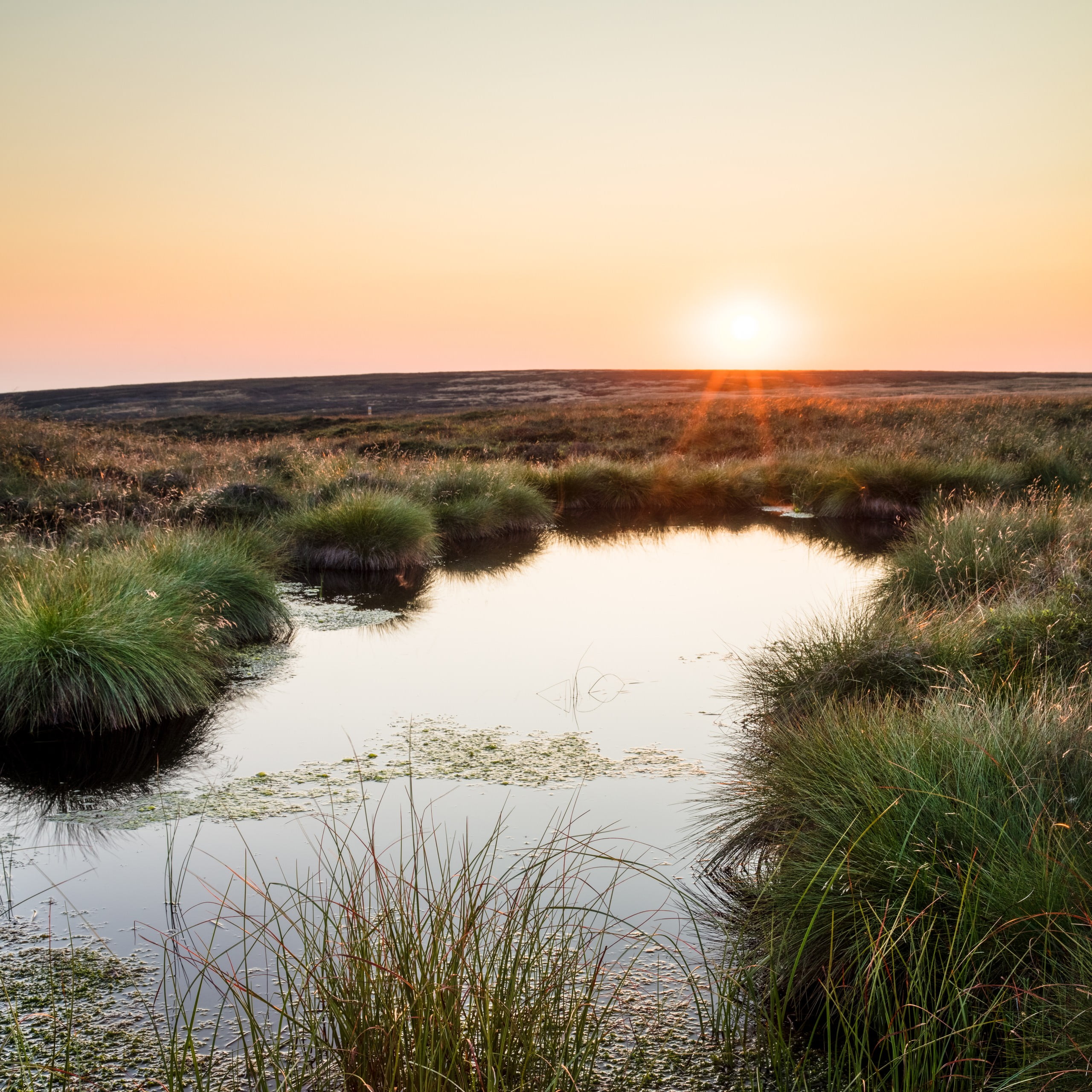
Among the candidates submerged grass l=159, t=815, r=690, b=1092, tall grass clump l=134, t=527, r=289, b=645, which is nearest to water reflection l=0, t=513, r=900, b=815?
tall grass clump l=134, t=527, r=289, b=645

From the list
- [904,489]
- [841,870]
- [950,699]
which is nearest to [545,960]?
[841,870]

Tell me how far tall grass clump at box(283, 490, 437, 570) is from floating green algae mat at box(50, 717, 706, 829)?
5860mm

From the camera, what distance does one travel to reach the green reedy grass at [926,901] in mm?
2424

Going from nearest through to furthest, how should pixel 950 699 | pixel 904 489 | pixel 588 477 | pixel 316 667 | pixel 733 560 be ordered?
pixel 950 699, pixel 316 667, pixel 733 560, pixel 904 489, pixel 588 477

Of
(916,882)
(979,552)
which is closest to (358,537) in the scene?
(979,552)

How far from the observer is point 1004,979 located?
8.48 ft

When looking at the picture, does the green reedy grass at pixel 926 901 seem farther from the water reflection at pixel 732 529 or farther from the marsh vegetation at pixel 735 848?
the water reflection at pixel 732 529

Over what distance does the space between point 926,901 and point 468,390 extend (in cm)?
6429

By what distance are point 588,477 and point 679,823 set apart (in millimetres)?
13513

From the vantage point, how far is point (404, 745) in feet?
18.9

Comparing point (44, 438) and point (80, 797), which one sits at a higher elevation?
point (44, 438)

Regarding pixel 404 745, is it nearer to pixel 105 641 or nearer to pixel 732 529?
pixel 105 641

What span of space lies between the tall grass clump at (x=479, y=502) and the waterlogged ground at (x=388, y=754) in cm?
399

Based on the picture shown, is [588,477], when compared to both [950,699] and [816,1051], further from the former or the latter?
[816,1051]
